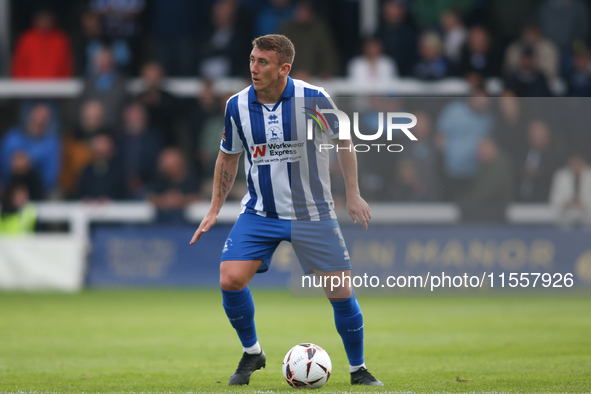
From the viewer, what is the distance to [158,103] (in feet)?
42.2

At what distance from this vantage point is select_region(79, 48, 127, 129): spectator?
1309 cm

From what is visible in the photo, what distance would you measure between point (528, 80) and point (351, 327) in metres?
8.18

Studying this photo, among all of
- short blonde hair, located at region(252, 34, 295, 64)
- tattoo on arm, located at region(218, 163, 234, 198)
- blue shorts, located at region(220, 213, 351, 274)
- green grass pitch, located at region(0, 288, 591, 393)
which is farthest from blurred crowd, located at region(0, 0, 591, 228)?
short blonde hair, located at region(252, 34, 295, 64)

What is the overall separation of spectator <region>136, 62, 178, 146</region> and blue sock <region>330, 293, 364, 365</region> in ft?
26.5

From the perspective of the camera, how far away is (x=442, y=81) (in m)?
13.2

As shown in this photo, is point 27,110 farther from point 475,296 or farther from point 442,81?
point 475,296

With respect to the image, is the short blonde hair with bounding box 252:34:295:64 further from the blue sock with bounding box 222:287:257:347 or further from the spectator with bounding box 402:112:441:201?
the spectator with bounding box 402:112:441:201

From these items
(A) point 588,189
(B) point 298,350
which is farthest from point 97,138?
(B) point 298,350

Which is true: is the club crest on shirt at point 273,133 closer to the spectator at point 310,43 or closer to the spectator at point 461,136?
the spectator at point 461,136

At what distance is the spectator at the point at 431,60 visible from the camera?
13.0 m

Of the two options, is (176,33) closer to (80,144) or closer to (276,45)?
(80,144)

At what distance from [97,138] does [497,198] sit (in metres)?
5.89

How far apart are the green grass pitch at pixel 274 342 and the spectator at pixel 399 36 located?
4.17 m

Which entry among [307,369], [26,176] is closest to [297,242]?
[307,369]
